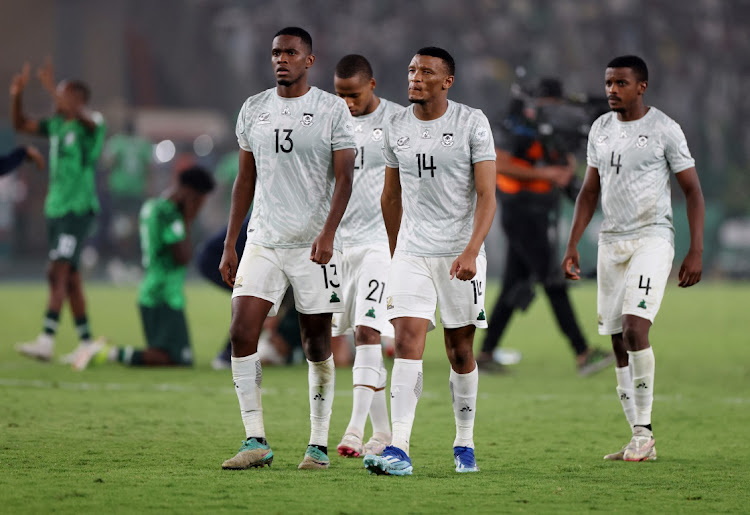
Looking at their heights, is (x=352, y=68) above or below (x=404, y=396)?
above

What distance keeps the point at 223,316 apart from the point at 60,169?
299 inches

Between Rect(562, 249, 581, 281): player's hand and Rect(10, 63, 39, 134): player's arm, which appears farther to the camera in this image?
Rect(10, 63, 39, 134): player's arm

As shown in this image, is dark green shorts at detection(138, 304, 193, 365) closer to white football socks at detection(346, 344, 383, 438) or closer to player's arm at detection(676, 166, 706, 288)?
white football socks at detection(346, 344, 383, 438)

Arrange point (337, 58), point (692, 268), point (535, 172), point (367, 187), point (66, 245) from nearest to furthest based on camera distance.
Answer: point (692, 268) < point (367, 187) < point (535, 172) < point (66, 245) < point (337, 58)

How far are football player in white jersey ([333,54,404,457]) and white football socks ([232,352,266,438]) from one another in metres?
0.76

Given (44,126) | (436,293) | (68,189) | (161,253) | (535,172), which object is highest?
(44,126)

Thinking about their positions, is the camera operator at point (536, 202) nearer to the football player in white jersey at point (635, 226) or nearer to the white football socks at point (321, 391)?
the football player in white jersey at point (635, 226)

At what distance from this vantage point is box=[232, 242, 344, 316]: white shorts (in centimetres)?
652

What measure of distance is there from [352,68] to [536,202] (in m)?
4.88

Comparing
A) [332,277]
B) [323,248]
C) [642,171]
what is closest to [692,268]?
[642,171]

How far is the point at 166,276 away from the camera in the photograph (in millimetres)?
12008

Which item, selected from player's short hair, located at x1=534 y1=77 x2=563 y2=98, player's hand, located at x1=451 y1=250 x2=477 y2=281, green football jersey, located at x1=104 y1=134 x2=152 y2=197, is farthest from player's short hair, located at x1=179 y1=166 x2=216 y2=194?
green football jersey, located at x1=104 y1=134 x2=152 y2=197

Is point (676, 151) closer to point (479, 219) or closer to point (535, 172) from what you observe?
point (479, 219)

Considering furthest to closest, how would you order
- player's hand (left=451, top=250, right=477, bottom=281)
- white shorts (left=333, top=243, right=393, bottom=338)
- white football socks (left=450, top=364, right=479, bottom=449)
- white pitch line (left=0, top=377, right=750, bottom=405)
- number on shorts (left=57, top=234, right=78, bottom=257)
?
number on shorts (left=57, top=234, right=78, bottom=257)
white pitch line (left=0, top=377, right=750, bottom=405)
white shorts (left=333, top=243, right=393, bottom=338)
white football socks (left=450, top=364, right=479, bottom=449)
player's hand (left=451, top=250, right=477, bottom=281)
